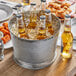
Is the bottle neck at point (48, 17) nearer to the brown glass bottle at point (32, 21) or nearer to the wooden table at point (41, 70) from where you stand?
the brown glass bottle at point (32, 21)

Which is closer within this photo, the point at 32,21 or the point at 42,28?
the point at 42,28

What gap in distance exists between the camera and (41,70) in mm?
824

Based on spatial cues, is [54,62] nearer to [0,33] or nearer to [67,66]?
[67,66]

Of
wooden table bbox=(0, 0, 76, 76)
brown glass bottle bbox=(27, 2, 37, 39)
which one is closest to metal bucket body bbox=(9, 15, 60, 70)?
wooden table bbox=(0, 0, 76, 76)

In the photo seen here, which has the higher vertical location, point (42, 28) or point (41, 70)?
point (42, 28)

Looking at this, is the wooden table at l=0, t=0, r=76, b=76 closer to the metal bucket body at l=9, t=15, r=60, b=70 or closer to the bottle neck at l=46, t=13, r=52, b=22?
the metal bucket body at l=9, t=15, r=60, b=70

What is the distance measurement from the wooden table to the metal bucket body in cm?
3

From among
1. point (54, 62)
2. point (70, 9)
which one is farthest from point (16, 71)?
point (70, 9)

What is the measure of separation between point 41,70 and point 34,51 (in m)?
0.13

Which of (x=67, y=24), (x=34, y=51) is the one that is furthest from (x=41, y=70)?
(x=67, y=24)

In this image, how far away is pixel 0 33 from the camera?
1035mm

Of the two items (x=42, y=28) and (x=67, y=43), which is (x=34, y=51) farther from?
(x=67, y=43)

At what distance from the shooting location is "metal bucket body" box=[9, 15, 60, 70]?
0.73m

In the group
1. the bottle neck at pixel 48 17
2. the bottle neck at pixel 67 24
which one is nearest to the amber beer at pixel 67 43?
the bottle neck at pixel 67 24
